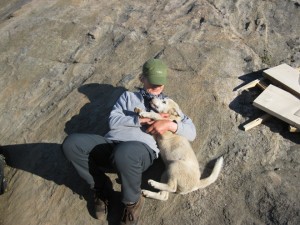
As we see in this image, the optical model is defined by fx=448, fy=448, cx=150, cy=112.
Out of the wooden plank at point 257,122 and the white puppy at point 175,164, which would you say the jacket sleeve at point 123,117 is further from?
the wooden plank at point 257,122

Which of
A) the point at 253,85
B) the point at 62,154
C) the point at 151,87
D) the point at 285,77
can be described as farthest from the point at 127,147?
the point at 285,77

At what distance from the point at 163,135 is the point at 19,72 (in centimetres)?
322

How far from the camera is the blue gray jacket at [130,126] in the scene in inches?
182

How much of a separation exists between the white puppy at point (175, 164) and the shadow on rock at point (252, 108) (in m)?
0.87

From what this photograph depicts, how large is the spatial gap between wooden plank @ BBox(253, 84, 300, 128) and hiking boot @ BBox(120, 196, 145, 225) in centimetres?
189

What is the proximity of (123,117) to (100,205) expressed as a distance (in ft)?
3.15

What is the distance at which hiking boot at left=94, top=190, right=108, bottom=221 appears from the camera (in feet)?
15.5

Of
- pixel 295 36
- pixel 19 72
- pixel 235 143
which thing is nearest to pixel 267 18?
pixel 295 36

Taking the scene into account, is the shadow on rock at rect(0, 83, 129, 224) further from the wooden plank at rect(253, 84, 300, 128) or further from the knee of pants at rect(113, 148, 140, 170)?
the wooden plank at rect(253, 84, 300, 128)

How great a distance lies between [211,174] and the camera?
4805 mm

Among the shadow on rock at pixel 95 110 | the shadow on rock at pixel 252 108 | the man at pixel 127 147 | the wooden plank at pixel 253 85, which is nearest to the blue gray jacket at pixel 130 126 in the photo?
the man at pixel 127 147

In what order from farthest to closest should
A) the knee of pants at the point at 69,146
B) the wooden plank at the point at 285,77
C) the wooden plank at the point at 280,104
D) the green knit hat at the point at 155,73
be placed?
the wooden plank at the point at 285,77 < the wooden plank at the point at 280,104 < the green knit hat at the point at 155,73 < the knee of pants at the point at 69,146

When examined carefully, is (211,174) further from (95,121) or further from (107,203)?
(95,121)

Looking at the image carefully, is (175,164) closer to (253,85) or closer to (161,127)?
(161,127)
